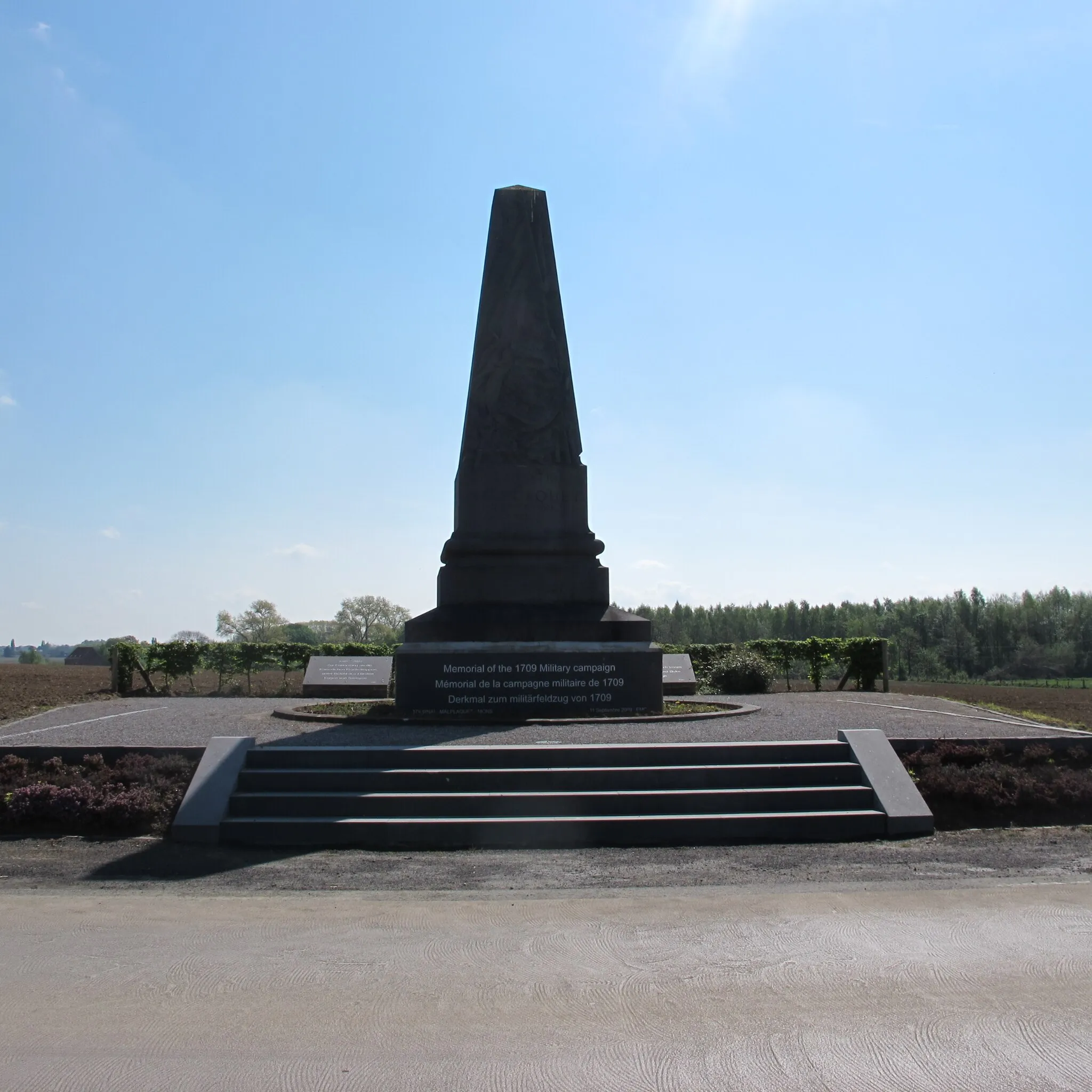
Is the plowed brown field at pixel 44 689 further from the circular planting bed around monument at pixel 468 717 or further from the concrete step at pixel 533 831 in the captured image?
the concrete step at pixel 533 831

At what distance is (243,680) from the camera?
27281 mm

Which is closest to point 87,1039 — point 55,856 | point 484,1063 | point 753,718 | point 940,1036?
point 484,1063

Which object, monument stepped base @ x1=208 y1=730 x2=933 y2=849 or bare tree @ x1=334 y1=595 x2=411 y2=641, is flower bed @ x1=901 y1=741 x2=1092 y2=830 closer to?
monument stepped base @ x1=208 y1=730 x2=933 y2=849

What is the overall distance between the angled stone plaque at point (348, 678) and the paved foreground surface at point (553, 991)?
12.3m

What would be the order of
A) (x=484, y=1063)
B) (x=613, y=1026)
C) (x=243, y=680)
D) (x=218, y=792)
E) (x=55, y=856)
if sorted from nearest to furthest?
(x=484, y=1063) → (x=613, y=1026) → (x=55, y=856) → (x=218, y=792) → (x=243, y=680)

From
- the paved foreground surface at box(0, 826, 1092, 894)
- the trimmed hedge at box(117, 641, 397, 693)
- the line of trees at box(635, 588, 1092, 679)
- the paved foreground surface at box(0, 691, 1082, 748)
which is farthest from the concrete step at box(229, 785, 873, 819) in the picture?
the line of trees at box(635, 588, 1092, 679)

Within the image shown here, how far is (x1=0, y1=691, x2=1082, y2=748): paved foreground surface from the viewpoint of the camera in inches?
365

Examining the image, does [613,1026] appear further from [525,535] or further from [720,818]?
[525,535]

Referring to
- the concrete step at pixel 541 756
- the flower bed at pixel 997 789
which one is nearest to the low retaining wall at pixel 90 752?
the concrete step at pixel 541 756

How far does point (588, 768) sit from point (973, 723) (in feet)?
17.4

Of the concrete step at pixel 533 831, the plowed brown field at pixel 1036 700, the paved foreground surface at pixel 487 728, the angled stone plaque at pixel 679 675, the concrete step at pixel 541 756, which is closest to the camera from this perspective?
the concrete step at pixel 533 831

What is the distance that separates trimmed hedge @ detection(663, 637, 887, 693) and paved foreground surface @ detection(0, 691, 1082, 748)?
7698 millimetres

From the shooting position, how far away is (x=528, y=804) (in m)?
7.44

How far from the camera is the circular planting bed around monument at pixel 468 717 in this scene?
1076 centimetres
